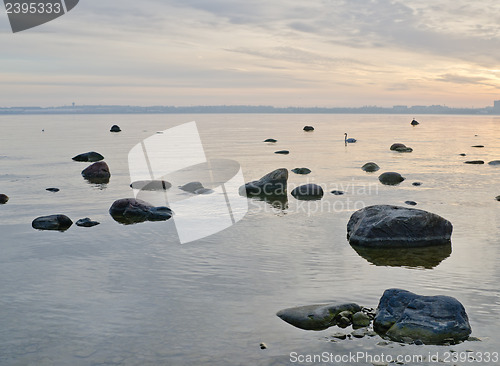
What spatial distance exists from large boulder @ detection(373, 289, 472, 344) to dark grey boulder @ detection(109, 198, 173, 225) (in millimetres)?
15046

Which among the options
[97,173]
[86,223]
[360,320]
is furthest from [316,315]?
[97,173]

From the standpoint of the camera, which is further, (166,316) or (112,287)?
(112,287)

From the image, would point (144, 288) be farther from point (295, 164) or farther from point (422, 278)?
point (295, 164)

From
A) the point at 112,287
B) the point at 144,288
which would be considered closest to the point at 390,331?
the point at 144,288

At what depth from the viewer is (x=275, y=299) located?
→ 14461 millimetres

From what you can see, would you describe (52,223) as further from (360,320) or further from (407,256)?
(360,320)

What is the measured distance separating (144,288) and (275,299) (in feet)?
13.7

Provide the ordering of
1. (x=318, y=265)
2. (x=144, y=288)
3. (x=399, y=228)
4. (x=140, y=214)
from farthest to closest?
(x=140, y=214) → (x=399, y=228) → (x=318, y=265) → (x=144, y=288)

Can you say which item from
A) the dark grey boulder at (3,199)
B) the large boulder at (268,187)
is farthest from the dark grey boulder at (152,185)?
the dark grey boulder at (3,199)

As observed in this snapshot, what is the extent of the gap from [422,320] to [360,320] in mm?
1512

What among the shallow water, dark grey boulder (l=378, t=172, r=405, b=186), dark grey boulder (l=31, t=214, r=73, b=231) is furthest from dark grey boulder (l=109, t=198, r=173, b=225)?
dark grey boulder (l=378, t=172, r=405, b=186)

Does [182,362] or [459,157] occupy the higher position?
[182,362]

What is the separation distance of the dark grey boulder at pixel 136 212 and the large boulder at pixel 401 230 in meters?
10.2

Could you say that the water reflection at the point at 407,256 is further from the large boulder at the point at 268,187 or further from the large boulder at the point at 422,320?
the large boulder at the point at 268,187
